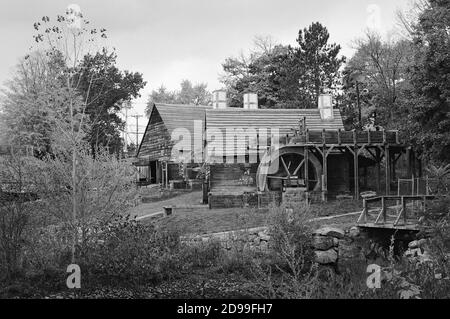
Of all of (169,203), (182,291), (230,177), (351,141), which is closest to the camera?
(182,291)

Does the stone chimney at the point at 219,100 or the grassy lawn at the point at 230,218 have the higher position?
the stone chimney at the point at 219,100

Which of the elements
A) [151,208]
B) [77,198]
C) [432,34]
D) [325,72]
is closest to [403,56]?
[325,72]

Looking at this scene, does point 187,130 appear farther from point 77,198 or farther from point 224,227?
point 77,198

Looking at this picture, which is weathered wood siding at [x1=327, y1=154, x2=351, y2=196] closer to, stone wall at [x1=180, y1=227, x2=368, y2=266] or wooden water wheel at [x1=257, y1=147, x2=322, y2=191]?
wooden water wheel at [x1=257, y1=147, x2=322, y2=191]

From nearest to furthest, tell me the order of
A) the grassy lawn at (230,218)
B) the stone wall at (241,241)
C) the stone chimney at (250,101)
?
the stone wall at (241,241) → the grassy lawn at (230,218) → the stone chimney at (250,101)

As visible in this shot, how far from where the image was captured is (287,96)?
37.4 m

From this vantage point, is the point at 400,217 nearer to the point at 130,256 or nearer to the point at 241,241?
the point at 241,241

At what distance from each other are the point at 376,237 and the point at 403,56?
1948cm

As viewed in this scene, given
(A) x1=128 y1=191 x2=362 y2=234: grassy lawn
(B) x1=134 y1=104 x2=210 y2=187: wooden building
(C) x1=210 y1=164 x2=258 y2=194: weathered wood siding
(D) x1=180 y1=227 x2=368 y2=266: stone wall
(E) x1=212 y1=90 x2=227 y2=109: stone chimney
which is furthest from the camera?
(E) x1=212 y1=90 x2=227 y2=109: stone chimney

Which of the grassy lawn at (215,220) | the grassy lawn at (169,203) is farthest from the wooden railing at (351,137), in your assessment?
the grassy lawn at (169,203)

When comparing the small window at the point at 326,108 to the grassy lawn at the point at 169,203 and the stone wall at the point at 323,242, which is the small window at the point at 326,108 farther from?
the stone wall at the point at 323,242

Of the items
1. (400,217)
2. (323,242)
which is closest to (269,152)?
(400,217)

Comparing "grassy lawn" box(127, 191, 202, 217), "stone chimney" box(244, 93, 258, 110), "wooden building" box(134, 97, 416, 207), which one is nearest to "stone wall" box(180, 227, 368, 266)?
"wooden building" box(134, 97, 416, 207)

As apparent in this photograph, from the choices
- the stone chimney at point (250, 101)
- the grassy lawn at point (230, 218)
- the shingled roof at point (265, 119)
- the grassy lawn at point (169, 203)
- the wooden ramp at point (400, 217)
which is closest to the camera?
the wooden ramp at point (400, 217)
